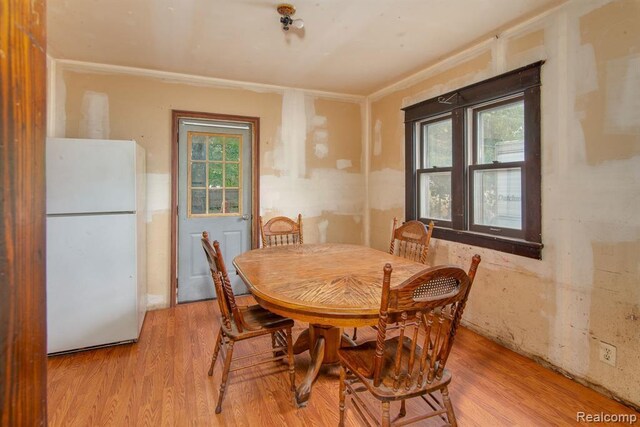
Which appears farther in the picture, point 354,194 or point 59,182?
point 354,194

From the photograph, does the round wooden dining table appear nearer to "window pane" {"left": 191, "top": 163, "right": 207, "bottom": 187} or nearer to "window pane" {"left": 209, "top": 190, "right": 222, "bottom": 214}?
"window pane" {"left": 209, "top": 190, "right": 222, "bottom": 214}

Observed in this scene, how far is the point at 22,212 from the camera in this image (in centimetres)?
44

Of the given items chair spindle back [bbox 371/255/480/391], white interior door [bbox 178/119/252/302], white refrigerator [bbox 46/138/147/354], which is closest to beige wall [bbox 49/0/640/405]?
white interior door [bbox 178/119/252/302]

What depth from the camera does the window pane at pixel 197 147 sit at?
3719 millimetres

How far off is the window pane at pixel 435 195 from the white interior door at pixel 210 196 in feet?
6.48

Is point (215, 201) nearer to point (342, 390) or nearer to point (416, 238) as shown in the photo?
point (416, 238)

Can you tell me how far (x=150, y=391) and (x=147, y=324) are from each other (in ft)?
3.91

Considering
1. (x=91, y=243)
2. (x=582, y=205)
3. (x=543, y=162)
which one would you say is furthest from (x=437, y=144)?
(x=91, y=243)

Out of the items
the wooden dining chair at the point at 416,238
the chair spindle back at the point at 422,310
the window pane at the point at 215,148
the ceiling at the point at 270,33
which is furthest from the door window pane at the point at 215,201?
the chair spindle back at the point at 422,310

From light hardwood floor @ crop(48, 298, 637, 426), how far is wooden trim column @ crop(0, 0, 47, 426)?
165 cm

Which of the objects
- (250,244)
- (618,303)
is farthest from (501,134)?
(250,244)

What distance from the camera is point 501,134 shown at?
2.80 metres

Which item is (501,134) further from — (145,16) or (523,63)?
(145,16)

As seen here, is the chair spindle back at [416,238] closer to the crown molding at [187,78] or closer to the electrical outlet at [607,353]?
the electrical outlet at [607,353]
